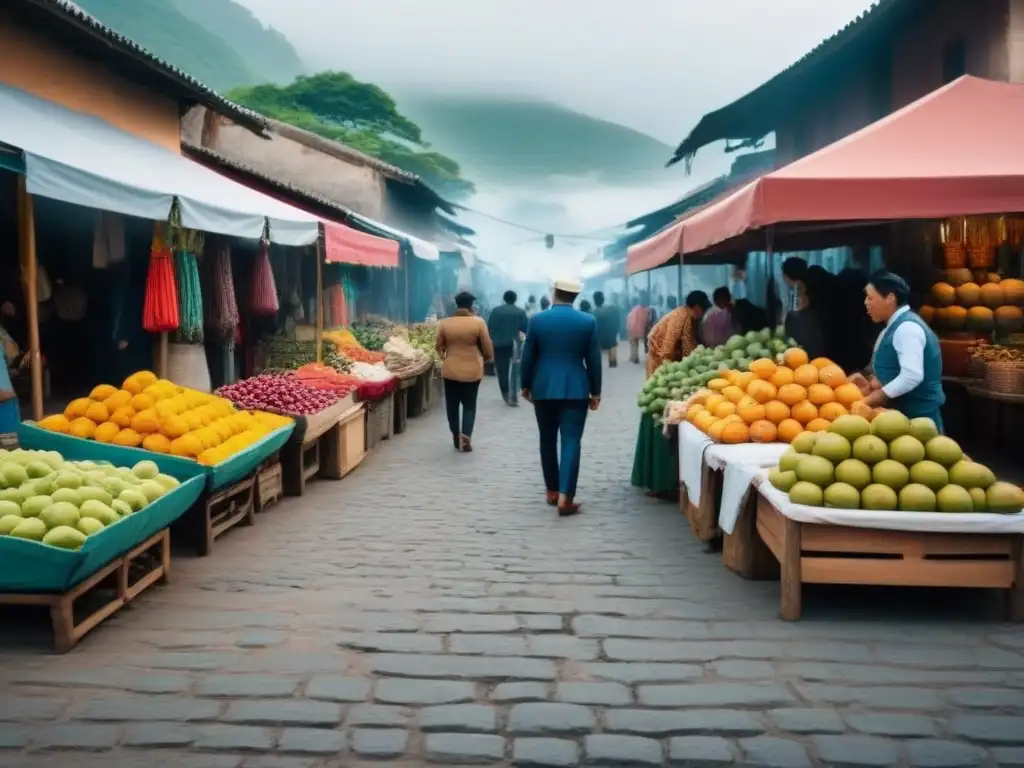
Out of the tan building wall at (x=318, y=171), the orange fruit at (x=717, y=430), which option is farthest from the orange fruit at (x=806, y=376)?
the tan building wall at (x=318, y=171)

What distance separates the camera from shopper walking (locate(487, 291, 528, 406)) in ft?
51.9

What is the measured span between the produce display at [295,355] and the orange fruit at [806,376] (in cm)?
637

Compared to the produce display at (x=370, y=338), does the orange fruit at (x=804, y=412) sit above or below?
below

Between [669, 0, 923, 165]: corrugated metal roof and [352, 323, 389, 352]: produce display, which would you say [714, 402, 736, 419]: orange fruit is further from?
[352, 323, 389, 352]: produce display

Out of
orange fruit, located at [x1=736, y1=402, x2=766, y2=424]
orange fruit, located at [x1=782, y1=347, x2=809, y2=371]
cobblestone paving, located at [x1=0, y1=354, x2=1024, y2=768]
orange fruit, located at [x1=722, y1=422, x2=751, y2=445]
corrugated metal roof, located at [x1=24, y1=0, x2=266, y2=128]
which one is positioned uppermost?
corrugated metal roof, located at [x1=24, y1=0, x2=266, y2=128]

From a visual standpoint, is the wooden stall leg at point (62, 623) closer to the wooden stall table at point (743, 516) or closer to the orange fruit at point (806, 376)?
the wooden stall table at point (743, 516)

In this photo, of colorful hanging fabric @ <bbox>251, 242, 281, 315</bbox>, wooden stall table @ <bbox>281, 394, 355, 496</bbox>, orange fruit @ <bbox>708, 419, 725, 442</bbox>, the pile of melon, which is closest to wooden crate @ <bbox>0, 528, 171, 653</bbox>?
wooden stall table @ <bbox>281, 394, 355, 496</bbox>

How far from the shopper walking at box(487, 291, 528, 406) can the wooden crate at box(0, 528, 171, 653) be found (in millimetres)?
10329

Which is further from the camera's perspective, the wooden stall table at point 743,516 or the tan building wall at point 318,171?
the tan building wall at point 318,171

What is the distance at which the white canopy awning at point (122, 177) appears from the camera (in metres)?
6.30

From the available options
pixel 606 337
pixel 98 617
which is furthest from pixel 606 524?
pixel 606 337

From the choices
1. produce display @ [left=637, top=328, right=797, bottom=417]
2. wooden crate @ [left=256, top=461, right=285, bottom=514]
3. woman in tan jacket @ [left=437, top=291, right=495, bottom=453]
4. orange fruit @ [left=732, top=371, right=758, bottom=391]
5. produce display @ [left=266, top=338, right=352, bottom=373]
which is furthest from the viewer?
produce display @ [left=266, top=338, right=352, bottom=373]

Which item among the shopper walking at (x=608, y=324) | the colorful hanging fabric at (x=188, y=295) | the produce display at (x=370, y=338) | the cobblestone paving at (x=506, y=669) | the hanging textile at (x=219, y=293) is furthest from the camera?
the shopper walking at (x=608, y=324)

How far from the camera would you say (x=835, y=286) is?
324 inches
